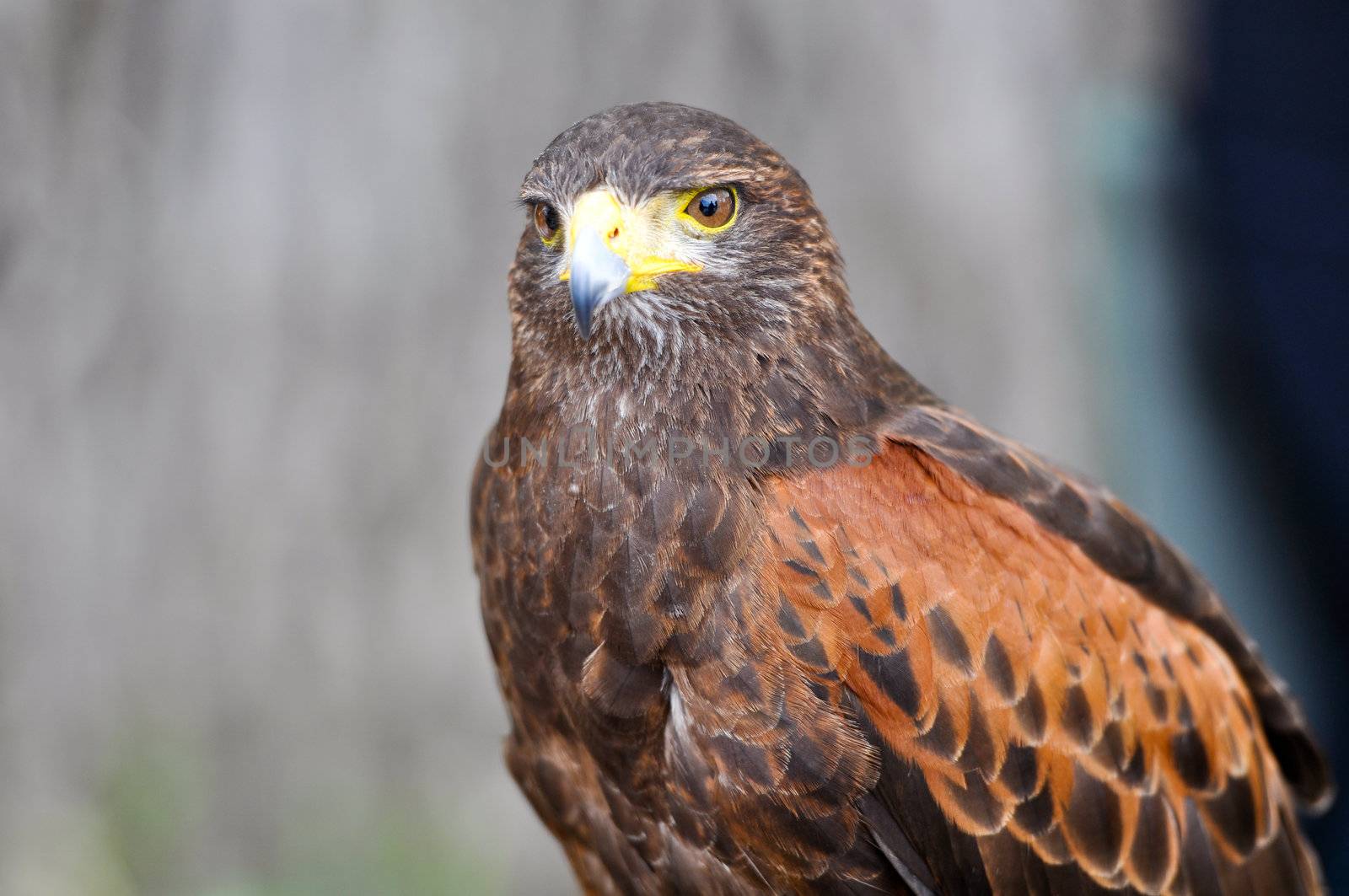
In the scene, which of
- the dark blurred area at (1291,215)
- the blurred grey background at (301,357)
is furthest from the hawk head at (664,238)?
the dark blurred area at (1291,215)

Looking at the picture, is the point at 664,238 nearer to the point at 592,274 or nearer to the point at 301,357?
the point at 592,274

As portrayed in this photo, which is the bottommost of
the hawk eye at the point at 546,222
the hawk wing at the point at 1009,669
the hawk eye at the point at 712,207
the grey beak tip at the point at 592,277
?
the hawk wing at the point at 1009,669

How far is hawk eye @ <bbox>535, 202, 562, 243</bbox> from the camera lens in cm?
224

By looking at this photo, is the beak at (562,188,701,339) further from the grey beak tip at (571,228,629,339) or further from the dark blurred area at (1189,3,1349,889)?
the dark blurred area at (1189,3,1349,889)

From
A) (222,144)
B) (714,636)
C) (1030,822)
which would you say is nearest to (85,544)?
(222,144)

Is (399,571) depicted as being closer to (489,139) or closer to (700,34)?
(489,139)

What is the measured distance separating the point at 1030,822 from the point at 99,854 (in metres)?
2.87

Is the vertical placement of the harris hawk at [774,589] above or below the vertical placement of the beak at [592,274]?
below

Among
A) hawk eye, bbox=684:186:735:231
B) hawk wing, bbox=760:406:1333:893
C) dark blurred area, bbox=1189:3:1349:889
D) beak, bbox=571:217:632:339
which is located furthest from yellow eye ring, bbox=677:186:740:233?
dark blurred area, bbox=1189:3:1349:889

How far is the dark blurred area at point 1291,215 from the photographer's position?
14.5ft

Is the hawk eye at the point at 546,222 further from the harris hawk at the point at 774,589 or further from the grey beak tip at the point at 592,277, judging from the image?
the grey beak tip at the point at 592,277

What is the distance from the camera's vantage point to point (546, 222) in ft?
7.44

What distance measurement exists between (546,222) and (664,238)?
0.26 metres

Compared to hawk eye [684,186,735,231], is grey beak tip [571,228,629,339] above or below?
below
